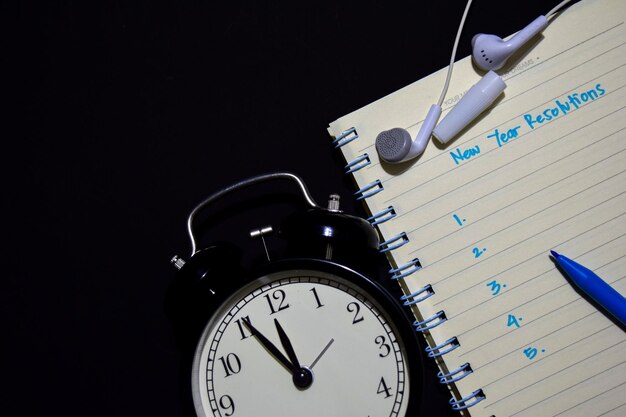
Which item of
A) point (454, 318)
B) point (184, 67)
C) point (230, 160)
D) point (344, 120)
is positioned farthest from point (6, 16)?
point (454, 318)

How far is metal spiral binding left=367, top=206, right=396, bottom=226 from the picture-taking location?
3.79 ft

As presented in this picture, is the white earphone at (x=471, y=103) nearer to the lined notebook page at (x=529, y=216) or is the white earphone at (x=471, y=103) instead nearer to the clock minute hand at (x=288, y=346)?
the lined notebook page at (x=529, y=216)

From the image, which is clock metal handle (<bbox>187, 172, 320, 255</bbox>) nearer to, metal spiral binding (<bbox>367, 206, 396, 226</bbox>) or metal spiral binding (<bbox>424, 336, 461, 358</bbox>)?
metal spiral binding (<bbox>367, 206, 396, 226</bbox>)

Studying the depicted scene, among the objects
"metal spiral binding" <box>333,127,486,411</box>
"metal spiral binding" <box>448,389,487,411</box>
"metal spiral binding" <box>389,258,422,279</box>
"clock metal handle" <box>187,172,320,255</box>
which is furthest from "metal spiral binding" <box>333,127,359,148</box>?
"metal spiral binding" <box>448,389,487,411</box>

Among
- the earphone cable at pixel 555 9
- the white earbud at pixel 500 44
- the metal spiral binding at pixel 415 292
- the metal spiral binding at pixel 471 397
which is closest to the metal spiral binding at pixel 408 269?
the metal spiral binding at pixel 415 292

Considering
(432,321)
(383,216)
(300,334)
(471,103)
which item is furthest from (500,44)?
(300,334)

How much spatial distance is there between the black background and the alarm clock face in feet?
0.50

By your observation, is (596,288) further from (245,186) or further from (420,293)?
(245,186)

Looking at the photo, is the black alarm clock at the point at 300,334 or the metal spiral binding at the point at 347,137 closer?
the black alarm clock at the point at 300,334

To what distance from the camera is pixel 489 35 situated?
1.14 metres

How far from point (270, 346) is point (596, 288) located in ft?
1.86

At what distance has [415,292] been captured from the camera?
115 centimetres

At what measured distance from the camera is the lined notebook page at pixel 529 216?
115 cm

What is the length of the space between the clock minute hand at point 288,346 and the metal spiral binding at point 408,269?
0.22 m
